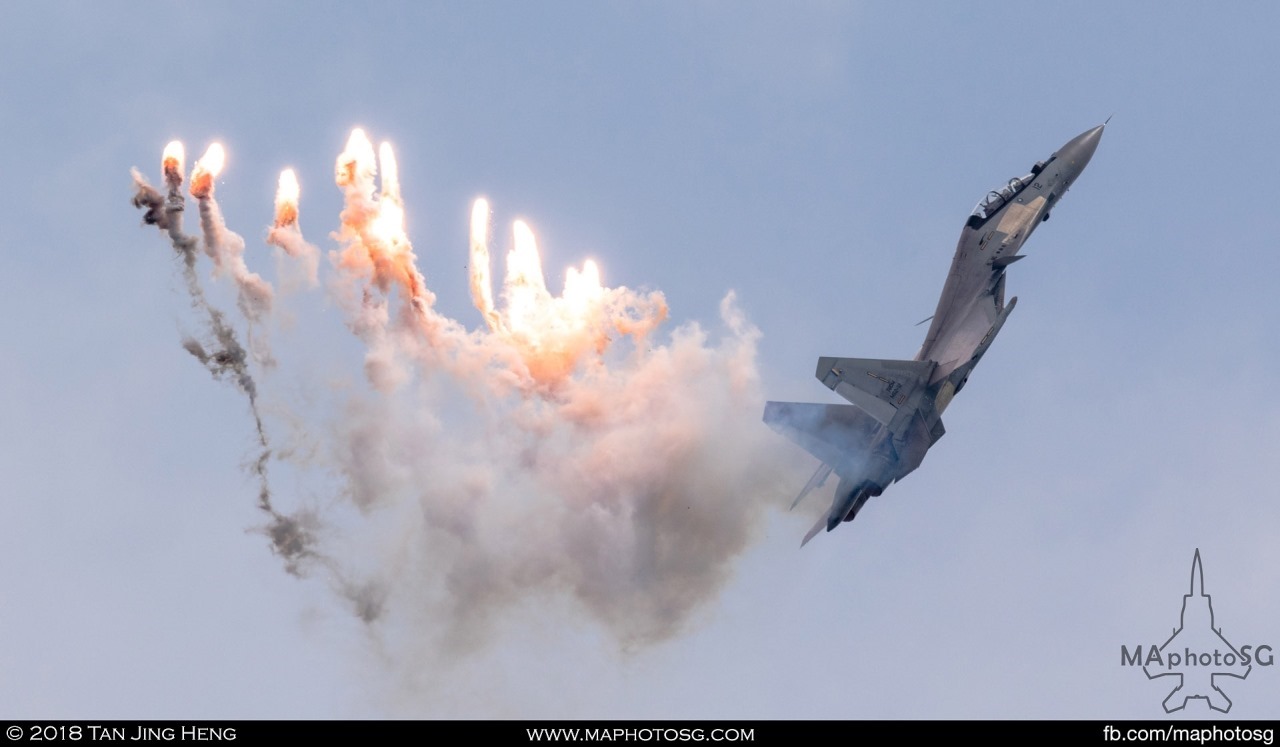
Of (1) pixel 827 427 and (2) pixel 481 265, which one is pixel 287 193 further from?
(1) pixel 827 427

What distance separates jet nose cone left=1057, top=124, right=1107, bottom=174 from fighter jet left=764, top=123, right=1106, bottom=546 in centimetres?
3

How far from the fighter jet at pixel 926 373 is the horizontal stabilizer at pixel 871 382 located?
0.03m

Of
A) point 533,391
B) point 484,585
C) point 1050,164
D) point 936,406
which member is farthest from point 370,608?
point 1050,164

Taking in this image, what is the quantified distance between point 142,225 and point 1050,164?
103 feet

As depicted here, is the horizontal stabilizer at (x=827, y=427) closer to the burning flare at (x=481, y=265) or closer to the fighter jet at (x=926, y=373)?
the fighter jet at (x=926, y=373)

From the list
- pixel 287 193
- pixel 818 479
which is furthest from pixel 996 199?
pixel 287 193

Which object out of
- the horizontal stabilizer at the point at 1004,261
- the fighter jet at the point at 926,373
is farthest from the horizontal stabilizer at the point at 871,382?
the horizontal stabilizer at the point at 1004,261

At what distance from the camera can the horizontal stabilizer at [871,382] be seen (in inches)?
2552

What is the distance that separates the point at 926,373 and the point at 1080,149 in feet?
32.3

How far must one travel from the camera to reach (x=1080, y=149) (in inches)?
2650

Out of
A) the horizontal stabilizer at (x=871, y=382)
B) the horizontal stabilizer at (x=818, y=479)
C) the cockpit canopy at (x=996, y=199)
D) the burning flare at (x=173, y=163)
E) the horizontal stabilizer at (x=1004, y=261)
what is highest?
the burning flare at (x=173, y=163)

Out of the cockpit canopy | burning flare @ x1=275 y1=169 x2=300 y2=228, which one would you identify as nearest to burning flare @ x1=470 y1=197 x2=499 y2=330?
burning flare @ x1=275 y1=169 x2=300 y2=228

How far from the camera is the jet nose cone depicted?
67.2 metres

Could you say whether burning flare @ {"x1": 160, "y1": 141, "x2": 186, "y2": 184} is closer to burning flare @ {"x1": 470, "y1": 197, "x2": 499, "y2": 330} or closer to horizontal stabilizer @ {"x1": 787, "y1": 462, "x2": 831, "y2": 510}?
burning flare @ {"x1": 470, "y1": 197, "x2": 499, "y2": 330}
